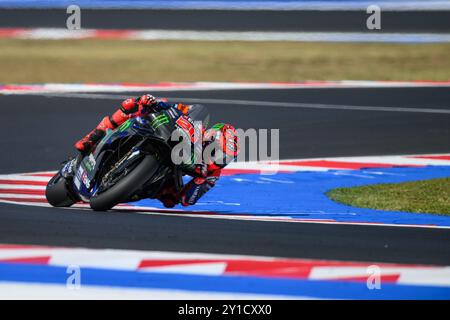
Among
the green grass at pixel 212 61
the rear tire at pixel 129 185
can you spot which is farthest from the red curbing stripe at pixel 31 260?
the green grass at pixel 212 61

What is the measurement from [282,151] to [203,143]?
176 inches

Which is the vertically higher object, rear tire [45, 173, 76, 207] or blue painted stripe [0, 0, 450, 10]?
blue painted stripe [0, 0, 450, 10]

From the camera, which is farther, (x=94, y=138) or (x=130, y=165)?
(x=94, y=138)

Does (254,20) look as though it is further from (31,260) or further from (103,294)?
(103,294)

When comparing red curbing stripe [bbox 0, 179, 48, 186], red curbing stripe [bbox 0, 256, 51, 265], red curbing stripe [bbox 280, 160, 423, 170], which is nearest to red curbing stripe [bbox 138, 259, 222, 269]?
red curbing stripe [bbox 0, 256, 51, 265]

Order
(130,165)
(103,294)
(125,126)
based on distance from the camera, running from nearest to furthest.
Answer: (103,294)
(130,165)
(125,126)

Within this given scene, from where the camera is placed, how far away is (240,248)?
26.6 feet

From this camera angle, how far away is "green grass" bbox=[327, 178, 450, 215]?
1127 centimetres

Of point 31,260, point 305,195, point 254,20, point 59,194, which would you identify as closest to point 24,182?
point 59,194

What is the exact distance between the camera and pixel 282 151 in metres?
14.4

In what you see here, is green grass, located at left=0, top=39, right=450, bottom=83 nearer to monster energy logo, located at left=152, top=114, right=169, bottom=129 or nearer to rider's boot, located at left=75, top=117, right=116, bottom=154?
rider's boot, located at left=75, top=117, right=116, bottom=154

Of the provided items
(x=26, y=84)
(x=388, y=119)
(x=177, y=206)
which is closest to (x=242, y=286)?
(x=177, y=206)
